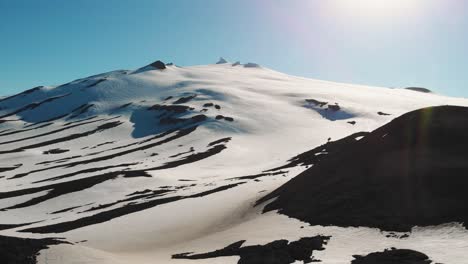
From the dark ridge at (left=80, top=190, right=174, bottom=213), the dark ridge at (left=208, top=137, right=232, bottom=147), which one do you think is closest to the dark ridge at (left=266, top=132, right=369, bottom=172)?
the dark ridge at (left=80, top=190, right=174, bottom=213)

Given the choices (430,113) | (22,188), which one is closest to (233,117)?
(22,188)

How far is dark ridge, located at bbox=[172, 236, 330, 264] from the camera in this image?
28.4 metres

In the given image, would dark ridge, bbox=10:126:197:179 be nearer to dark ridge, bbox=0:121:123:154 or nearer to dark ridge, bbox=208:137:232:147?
dark ridge, bbox=208:137:232:147

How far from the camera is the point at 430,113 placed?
48.9 meters

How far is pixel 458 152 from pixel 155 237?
29571 millimetres

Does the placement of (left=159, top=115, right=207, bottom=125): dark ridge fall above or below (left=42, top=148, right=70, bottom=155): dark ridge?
above

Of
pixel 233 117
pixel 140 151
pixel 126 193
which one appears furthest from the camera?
pixel 233 117

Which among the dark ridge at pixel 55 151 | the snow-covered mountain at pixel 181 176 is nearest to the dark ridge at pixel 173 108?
the snow-covered mountain at pixel 181 176

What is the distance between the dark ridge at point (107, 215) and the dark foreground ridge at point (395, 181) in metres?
18.4

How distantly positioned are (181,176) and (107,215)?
25.5 meters

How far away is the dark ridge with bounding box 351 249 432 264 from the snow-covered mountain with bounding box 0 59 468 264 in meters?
0.81

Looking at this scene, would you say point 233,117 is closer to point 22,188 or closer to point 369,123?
point 369,123

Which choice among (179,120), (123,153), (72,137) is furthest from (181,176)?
(72,137)

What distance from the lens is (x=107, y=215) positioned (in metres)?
62.8
